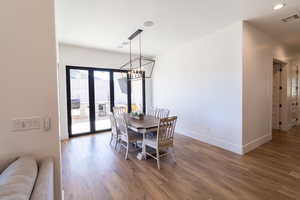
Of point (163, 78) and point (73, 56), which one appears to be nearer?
point (73, 56)

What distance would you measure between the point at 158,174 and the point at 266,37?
4267 mm

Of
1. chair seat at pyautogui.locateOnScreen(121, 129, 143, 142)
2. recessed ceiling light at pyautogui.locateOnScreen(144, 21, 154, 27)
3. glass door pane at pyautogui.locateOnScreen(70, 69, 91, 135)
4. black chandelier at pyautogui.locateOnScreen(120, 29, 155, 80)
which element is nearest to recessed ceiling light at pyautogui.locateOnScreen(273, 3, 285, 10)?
recessed ceiling light at pyautogui.locateOnScreen(144, 21, 154, 27)

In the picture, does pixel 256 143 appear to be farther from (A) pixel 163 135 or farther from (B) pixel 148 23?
(B) pixel 148 23

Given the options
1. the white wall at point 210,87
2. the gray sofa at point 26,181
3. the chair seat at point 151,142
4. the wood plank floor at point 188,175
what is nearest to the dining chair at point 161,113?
the white wall at point 210,87

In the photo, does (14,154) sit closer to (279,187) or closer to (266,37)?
(279,187)

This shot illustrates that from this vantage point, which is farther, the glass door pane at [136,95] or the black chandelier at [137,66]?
the glass door pane at [136,95]

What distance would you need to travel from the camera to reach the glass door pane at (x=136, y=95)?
5918mm

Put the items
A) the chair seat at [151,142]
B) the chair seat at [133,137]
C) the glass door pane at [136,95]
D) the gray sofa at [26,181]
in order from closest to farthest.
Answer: the gray sofa at [26,181] → the chair seat at [151,142] → the chair seat at [133,137] → the glass door pane at [136,95]

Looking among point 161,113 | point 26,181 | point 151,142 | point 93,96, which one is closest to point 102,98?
point 93,96

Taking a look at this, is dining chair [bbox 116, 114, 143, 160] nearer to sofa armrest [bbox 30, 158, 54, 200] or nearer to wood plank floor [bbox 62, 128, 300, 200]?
wood plank floor [bbox 62, 128, 300, 200]

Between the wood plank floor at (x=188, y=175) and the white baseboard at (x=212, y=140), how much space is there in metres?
0.16

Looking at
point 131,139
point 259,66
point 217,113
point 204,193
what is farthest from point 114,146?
point 259,66

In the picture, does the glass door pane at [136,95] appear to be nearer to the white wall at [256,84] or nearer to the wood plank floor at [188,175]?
the wood plank floor at [188,175]

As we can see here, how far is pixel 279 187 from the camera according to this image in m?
2.11
